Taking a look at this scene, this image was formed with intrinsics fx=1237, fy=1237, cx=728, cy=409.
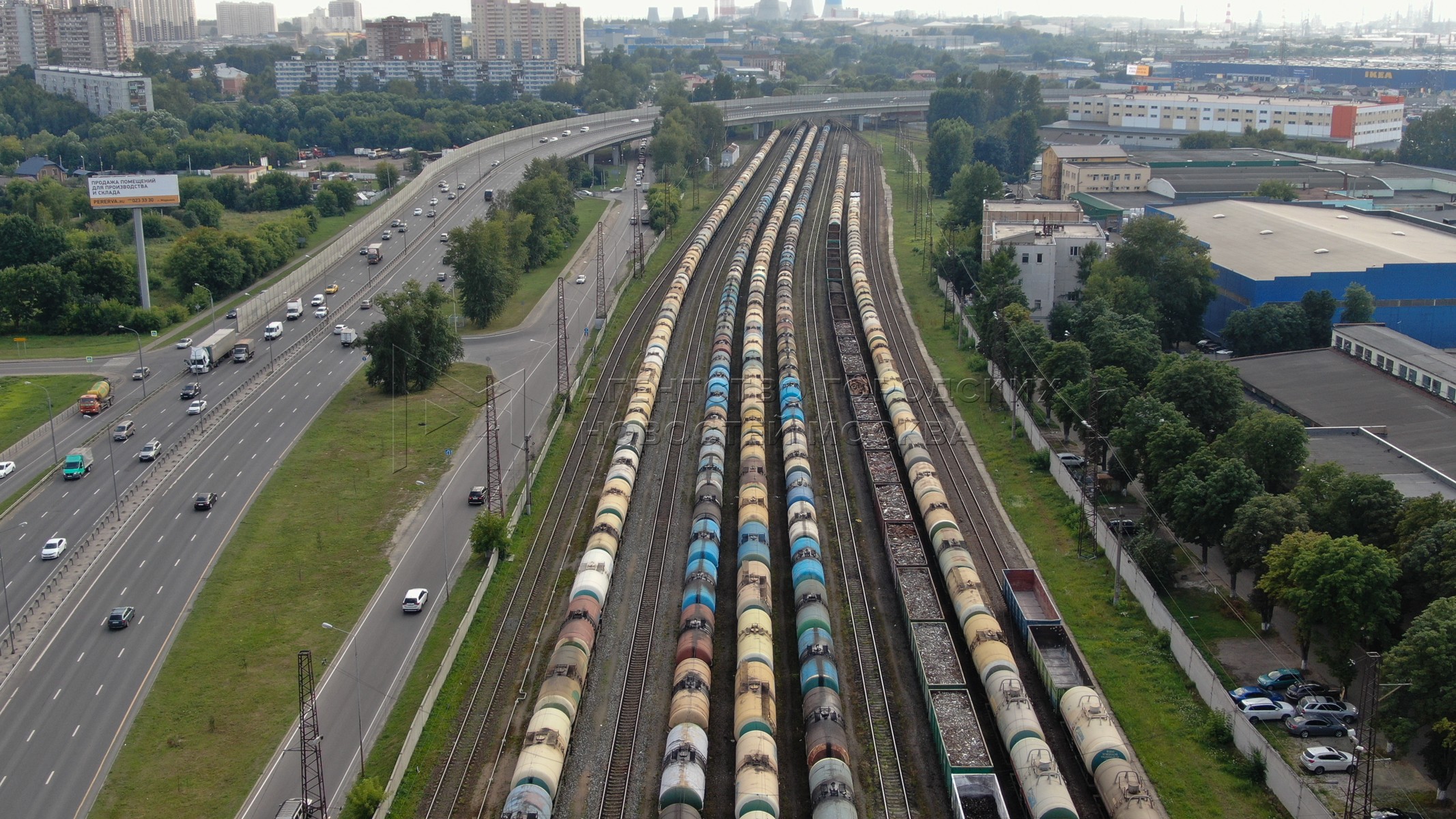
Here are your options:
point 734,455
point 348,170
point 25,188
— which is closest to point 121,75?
point 348,170

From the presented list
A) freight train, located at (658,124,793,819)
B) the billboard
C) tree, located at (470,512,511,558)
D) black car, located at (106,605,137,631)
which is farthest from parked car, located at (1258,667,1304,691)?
the billboard

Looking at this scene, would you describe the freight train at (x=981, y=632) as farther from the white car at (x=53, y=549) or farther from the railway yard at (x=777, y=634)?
the white car at (x=53, y=549)

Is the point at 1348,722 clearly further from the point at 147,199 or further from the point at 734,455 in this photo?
the point at 147,199

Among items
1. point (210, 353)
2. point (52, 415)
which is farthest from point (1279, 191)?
point (52, 415)

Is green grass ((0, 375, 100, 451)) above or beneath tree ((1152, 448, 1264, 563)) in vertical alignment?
beneath

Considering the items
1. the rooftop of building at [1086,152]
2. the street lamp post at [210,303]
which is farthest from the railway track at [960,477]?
the street lamp post at [210,303]

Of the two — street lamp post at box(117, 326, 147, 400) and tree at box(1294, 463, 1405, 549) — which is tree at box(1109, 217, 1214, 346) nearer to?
tree at box(1294, 463, 1405, 549)
